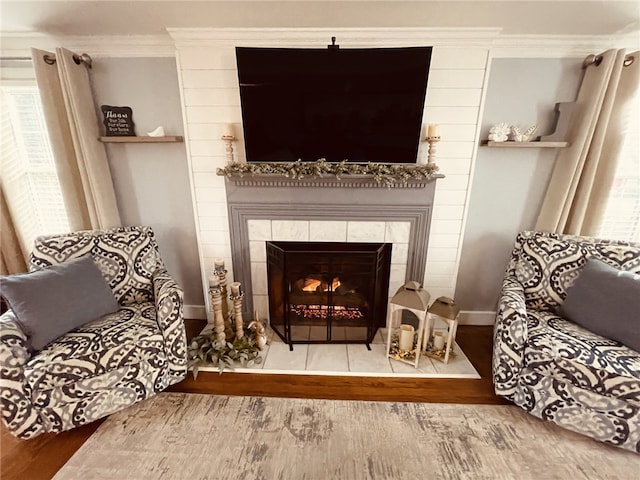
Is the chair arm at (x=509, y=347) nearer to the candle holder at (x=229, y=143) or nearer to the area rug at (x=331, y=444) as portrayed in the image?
the area rug at (x=331, y=444)

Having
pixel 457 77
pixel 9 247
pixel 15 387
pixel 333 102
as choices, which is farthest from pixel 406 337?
pixel 9 247

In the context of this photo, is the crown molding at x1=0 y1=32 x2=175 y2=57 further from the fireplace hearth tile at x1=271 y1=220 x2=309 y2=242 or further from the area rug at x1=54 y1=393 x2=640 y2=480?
the area rug at x1=54 y1=393 x2=640 y2=480

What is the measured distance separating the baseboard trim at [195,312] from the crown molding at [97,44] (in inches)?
79.8

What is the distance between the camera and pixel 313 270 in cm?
219

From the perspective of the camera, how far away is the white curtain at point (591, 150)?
6.46 ft

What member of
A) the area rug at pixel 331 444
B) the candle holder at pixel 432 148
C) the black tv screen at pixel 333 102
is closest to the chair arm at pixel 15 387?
the area rug at pixel 331 444

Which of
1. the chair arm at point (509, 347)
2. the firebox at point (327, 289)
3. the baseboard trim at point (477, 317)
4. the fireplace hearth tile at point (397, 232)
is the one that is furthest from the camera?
the baseboard trim at point (477, 317)

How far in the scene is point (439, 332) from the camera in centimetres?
223

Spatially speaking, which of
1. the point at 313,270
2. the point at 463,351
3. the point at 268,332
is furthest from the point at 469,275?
the point at 268,332

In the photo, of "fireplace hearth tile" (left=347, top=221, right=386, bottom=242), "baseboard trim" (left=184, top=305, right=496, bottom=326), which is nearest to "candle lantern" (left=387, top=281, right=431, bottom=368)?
"fireplace hearth tile" (left=347, top=221, right=386, bottom=242)

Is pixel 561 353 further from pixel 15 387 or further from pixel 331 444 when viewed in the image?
pixel 15 387

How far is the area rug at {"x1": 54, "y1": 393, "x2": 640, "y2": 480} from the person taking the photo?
1.39m

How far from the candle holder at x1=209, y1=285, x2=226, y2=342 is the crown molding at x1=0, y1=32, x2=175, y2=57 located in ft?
5.66

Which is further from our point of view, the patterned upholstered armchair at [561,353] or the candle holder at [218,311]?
the candle holder at [218,311]
